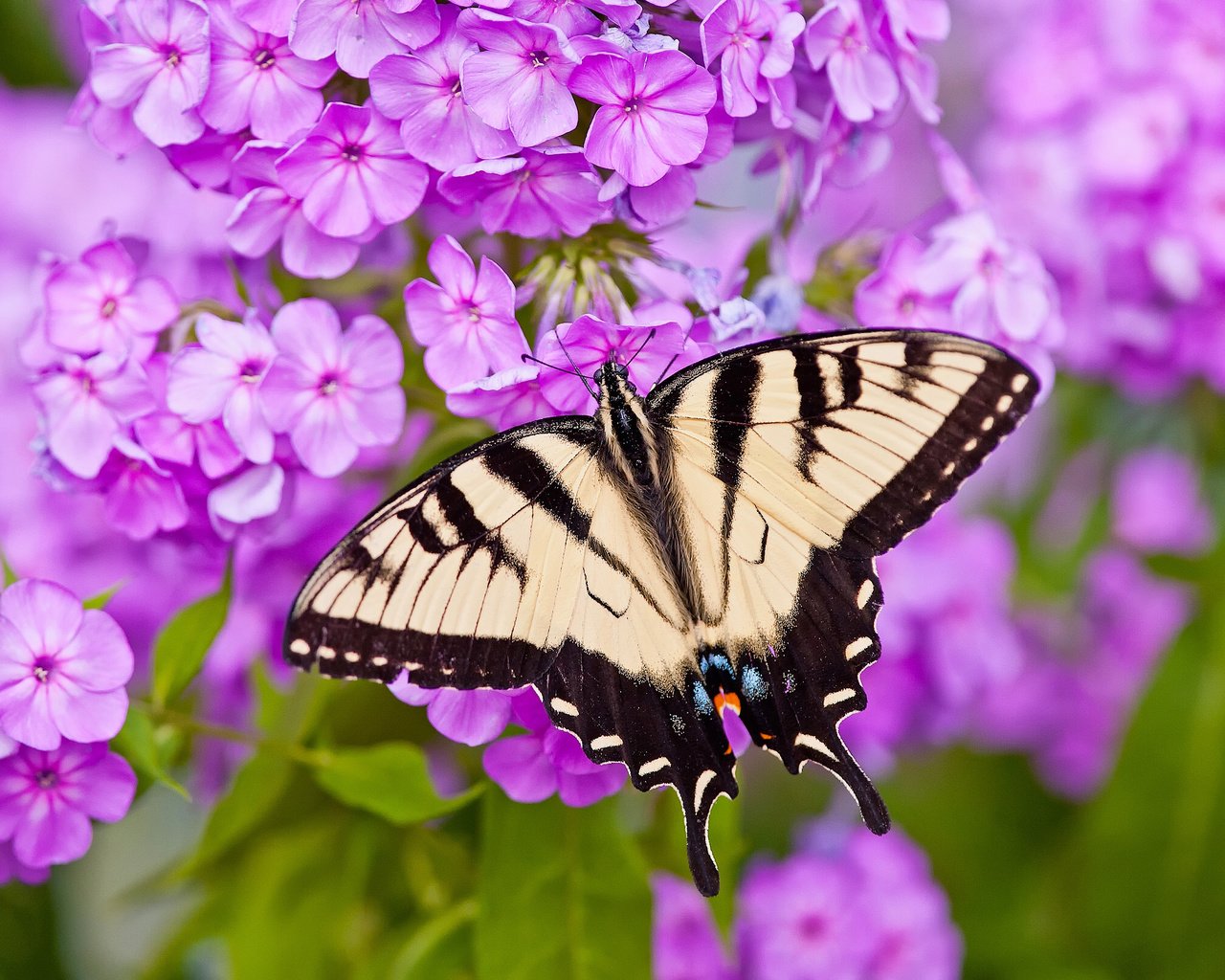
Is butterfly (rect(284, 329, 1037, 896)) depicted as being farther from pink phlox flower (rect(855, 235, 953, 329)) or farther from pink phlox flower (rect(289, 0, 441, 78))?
pink phlox flower (rect(289, 0, 441, 78))

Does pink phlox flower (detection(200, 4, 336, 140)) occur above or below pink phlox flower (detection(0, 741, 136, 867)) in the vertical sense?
above

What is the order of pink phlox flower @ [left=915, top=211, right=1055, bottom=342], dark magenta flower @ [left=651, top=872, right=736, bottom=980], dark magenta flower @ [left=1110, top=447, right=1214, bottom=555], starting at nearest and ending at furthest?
pink phlox flower @ [left=915, top=211, right=1055, bottom=342] → dark magenta flower @ [left=651, top=872, right=736, bottom=980] → dark magenta flower @ [left=1110, top=447, right=1214, bottom=555]

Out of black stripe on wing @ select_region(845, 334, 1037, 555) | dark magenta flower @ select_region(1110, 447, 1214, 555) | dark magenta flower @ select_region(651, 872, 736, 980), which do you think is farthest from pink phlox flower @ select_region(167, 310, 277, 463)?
dark magenta flower @ select_region(1110, 447, 1214, 555)

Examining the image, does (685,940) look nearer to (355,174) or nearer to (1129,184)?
(355,174)

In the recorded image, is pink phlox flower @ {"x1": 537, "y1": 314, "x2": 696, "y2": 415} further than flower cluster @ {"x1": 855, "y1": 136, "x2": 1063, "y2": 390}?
No

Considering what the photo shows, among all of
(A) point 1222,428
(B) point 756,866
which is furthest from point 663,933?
(A) point 1222,428

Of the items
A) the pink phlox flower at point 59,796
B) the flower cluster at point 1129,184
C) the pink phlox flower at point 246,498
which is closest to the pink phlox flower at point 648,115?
the pink phlox flower at point 246,498
